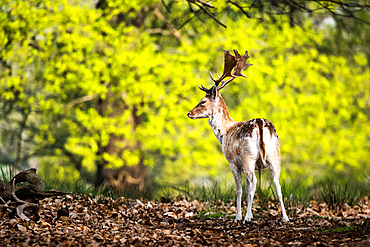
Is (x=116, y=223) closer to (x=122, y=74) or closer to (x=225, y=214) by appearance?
(x=225, y=214)

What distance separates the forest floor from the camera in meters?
3.91

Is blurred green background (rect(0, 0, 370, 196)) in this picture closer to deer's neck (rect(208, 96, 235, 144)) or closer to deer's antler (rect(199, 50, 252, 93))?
deer's antler (rect(199, 50, 252, 93))

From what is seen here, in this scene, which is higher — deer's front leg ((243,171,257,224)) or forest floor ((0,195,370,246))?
deer's front leg ((243,171,257,224))

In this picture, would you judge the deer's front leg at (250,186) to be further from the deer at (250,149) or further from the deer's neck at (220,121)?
the deer's neck at (220,121)

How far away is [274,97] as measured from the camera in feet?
37.0

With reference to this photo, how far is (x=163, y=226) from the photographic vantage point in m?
4.84

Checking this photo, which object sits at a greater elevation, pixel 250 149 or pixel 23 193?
pixel 250 149

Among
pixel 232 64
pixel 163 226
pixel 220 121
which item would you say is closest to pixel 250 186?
pixel 220 121

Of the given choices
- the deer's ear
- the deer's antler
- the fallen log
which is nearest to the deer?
the deer's ear

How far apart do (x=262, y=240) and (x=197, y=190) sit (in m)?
3.59

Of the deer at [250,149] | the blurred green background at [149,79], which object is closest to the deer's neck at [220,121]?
the deer at [250,149]

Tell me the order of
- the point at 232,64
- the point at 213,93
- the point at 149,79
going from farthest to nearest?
1. the point at 149,79
2. the point at 232,64
3. the point at 213,93

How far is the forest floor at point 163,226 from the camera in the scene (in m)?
3.91

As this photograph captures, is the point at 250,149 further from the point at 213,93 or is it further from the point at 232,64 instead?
the point at 232,64
